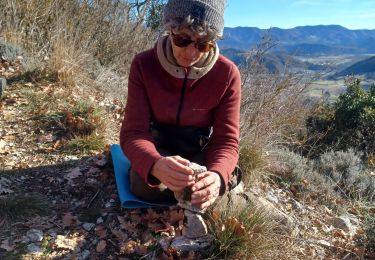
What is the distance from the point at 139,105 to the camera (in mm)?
2578

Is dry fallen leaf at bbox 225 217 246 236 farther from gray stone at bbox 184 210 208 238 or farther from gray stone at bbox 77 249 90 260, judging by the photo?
gray stone at bbox 77 249 90 260

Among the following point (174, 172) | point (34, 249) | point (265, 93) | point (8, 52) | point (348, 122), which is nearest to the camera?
point (174, 172)

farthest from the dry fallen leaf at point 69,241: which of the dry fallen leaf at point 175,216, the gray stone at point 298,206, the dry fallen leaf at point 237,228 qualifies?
the gray stone at point 298,206

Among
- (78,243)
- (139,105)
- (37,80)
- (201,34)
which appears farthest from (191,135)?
(37,80)

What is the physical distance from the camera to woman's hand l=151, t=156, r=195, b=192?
214cm

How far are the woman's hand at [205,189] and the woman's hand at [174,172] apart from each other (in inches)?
1.8

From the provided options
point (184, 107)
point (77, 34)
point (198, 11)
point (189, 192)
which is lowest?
point (189, 192)

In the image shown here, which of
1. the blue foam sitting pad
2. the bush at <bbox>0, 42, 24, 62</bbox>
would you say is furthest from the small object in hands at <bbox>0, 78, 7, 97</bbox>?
the blue foam sitting pad

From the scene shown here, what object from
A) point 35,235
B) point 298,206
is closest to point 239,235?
point 35,235

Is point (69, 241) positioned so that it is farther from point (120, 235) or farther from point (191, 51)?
point (191, 51)

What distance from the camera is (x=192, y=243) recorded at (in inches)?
96.1

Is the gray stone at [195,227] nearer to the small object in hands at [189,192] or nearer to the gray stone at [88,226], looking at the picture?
the small object in hands at [189,192]

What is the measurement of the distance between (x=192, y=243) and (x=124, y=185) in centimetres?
69

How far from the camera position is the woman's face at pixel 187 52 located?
7.30 feet
